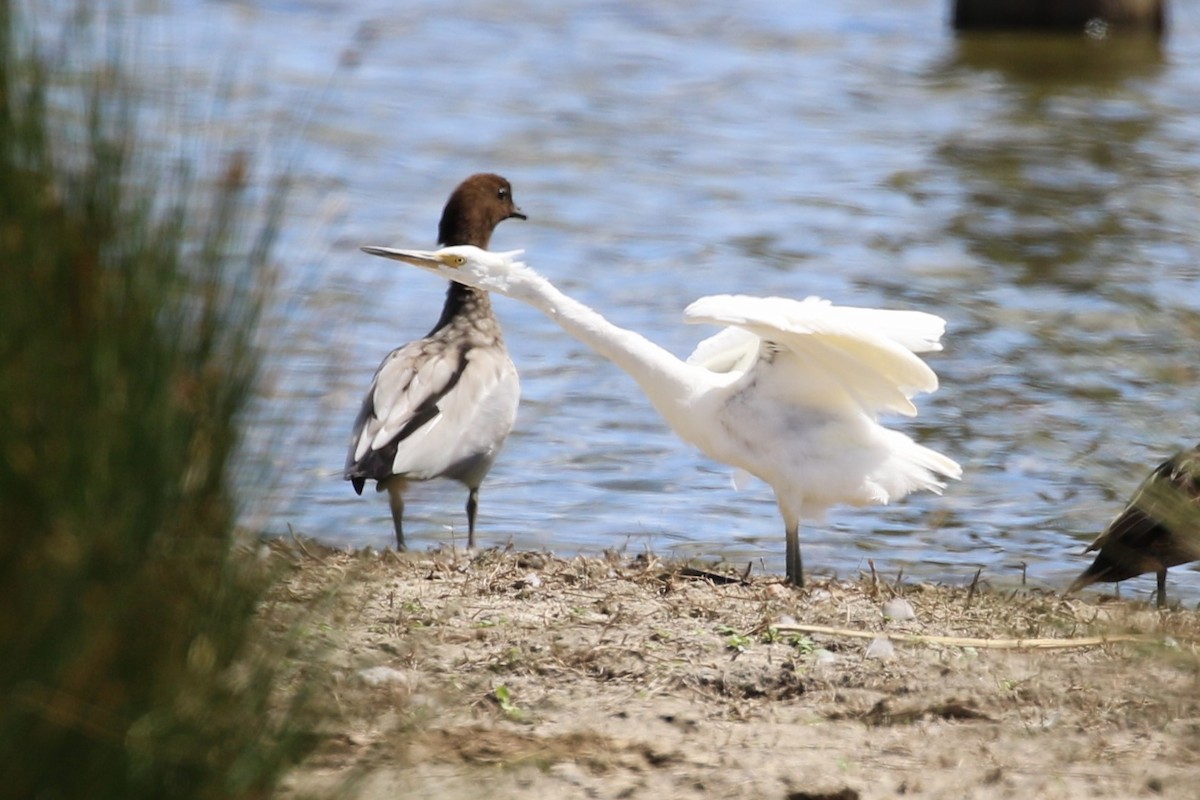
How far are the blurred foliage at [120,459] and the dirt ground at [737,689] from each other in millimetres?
316

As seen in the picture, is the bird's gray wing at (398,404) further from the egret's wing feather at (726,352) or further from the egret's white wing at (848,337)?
the egret's white wing at (848,337)

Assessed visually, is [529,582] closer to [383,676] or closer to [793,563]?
[793,563]

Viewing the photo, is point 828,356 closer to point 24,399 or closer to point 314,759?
point 314,759

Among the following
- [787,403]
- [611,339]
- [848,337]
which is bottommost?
[787,403]

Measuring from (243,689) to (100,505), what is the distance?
15.6 inches

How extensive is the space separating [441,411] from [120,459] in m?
4.05

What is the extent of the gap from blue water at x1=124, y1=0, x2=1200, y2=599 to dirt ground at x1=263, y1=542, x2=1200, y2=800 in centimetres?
44

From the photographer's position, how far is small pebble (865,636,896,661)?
4730 mm

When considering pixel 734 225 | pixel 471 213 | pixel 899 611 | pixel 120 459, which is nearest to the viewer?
pixel 120 459

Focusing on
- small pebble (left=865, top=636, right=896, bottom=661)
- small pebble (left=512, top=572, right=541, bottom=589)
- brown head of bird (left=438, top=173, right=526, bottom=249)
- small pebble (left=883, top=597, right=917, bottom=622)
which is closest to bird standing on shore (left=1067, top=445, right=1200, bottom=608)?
small pebble (left=883, top=597, right=917, bottom=622)

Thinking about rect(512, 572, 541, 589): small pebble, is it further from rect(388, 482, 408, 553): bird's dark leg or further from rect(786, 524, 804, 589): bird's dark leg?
rect(786, 524, 804, 589): bird's dark leg

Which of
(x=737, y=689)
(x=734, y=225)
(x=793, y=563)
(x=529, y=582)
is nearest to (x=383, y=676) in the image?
(x=737, y=689)

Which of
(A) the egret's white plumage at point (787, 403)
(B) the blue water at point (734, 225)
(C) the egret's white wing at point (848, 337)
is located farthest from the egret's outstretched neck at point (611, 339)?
(B) the blue water at point (734, 225)

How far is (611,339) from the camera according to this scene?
19.5 feet
